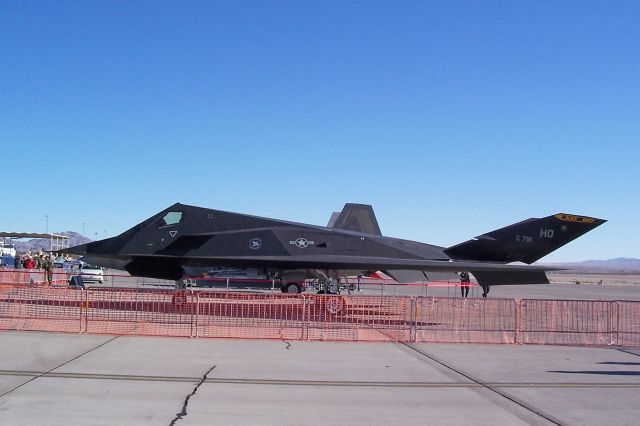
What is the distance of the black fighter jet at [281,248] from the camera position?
1652cm

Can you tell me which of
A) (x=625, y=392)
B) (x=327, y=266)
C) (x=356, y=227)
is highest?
(x=356, y=227)

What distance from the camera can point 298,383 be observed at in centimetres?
754

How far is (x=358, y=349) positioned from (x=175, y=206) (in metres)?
9.08

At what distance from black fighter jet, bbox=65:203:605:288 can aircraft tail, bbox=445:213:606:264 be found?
0.03 meters

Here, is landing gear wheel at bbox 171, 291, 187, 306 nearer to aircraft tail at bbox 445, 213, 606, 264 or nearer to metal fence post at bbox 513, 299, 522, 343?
metal fence post at bbox 513, 299, 522, 343

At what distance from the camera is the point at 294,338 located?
11.7 m

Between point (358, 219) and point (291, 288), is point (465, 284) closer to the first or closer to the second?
point (358, 219)

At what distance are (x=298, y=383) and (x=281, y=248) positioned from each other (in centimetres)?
950

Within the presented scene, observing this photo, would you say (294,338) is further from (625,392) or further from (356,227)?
(356,227)

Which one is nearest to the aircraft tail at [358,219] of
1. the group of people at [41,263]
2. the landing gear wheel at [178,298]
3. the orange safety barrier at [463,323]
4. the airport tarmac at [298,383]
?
the orange safety barrier at [463,323]

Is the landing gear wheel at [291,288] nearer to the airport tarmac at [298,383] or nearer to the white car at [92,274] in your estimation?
the white car at [92,274]

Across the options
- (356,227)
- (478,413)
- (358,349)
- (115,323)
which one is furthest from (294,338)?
(356,227)

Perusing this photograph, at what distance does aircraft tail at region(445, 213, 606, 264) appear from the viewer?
1850 cm

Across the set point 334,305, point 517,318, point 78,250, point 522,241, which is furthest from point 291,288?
point 517,318
